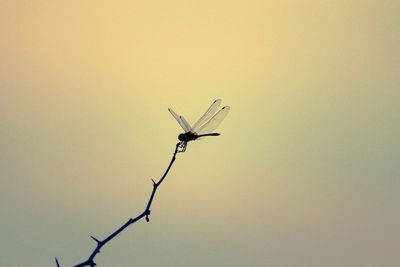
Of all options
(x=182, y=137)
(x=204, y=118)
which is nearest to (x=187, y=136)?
(x=182, y=137)

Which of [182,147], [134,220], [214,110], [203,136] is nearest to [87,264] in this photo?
[134,220]

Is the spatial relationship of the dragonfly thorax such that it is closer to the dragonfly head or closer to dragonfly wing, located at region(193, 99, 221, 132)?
the dragonfly head

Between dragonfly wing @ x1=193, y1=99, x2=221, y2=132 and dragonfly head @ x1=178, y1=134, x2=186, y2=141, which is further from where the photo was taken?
dragonfly wing @ x1=193, y1=99, x2=221, y2=132

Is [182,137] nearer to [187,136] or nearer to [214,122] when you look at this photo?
[187,136]

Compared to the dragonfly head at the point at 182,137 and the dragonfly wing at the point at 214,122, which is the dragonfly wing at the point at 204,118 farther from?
the dragonfly head at the point at 182,137

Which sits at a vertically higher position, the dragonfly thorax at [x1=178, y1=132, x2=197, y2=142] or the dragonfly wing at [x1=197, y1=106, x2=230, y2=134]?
the dragonfly wing at [x1=197, y1=106, x2=230, y2=134]

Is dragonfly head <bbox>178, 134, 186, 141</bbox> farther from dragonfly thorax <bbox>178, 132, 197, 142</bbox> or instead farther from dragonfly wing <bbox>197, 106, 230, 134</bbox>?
dragonfly wing <bbox>197, 106, 230, 134</bbox>

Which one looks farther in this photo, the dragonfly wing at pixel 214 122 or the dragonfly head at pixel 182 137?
the dragonfly wing at pixel 214 122

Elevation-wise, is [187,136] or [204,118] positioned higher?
[204,118]

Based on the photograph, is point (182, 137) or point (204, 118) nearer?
point (182, 137)
